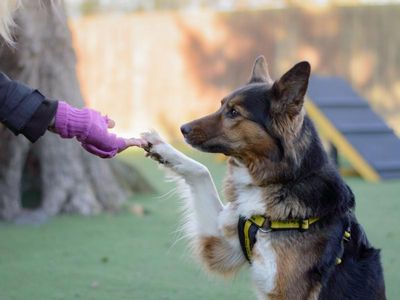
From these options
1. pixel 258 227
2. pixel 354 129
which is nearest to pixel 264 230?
pixel 258 227

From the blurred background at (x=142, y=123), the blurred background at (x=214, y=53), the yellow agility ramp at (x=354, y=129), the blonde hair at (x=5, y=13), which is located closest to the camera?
the blonde hair at (x=5, y=13)

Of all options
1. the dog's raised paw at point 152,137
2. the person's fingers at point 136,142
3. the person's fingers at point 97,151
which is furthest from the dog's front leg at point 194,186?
the person's fingers at point 97,151

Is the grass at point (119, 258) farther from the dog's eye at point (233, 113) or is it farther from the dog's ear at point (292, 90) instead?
the dog's ear at point (292, 90)

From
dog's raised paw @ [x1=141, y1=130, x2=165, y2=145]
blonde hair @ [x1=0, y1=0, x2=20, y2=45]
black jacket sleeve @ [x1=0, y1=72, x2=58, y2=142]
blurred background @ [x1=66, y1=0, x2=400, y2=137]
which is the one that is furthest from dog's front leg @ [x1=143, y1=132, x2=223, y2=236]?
blurred background @ [x1=66, y1=0, x2=400, y2=137]

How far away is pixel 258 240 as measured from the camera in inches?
140

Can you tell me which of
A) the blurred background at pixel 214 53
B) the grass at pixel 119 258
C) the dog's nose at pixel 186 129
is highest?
the dog's nose at pixel 186 129

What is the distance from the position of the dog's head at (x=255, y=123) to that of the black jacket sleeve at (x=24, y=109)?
0.94m

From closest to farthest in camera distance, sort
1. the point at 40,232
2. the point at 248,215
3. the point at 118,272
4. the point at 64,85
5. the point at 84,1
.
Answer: the point at 248,215 < the point at 118,272 < the point at 40,232 < the point at 64,85 < the point at 84,1

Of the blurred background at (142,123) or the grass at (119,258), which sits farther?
the blurred background at (142,123)

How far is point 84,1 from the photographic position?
76.8 feet

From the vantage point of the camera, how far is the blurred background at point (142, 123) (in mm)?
5301

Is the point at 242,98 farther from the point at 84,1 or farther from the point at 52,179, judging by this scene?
the point at 84,1

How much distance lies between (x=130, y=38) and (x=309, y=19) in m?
4.60

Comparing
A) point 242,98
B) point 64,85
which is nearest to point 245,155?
point 242,98
